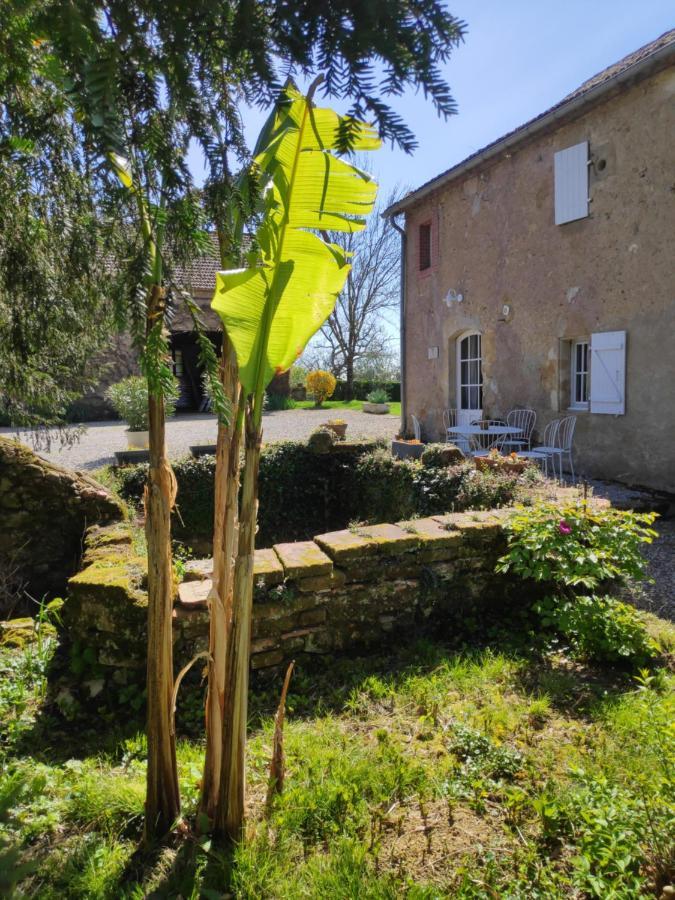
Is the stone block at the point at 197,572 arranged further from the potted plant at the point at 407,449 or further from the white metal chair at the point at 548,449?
the white metal chair at the point at 548,449

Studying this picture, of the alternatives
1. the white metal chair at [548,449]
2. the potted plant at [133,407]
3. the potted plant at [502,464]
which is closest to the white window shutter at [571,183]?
the white metal chair at [548,449]

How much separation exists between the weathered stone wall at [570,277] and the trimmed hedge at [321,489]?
3.36m

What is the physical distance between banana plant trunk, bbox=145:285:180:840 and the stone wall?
1093 millimetres

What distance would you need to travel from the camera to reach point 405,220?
41.9 ft

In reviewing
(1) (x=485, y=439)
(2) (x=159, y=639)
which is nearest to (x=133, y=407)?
(1) (x=485, y=439)

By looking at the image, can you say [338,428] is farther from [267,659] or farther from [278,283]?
[278,283]

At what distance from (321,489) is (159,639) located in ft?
18.1

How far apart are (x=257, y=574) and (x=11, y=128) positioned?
2.31 meters

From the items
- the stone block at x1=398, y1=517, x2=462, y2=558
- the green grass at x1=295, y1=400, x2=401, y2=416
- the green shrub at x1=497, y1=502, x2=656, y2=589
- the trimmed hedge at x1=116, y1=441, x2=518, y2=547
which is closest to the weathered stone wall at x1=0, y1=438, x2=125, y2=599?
the trimmed hedge at x1=116, y1=441, x2=518, y2=547

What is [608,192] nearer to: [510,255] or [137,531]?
[510,255]

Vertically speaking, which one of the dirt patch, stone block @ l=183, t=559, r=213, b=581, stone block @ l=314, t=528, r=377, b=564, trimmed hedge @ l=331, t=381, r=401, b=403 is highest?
trimmed hedge @ l=331, t=381, r=401, b=403

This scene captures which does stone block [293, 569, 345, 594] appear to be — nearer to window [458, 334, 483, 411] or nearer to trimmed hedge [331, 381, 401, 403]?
window [458, 334, 483, 411]

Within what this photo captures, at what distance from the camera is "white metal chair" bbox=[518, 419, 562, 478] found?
7.88 metres

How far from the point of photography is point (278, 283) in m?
1.58
